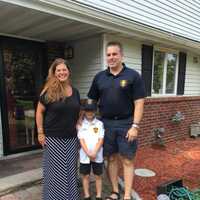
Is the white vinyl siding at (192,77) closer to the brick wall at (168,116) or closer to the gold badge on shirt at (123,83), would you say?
the brick wall at (168,116)


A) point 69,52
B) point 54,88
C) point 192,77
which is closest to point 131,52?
point 69,52

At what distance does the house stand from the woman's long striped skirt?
162 centimetres

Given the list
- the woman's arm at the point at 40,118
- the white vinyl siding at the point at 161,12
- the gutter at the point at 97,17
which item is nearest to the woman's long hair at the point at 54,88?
the woman's arm at the point at 40,118

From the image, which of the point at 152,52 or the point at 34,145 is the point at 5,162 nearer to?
the point at 34,145

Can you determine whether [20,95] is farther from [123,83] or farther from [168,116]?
[168,116]

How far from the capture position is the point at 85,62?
15.3 ft

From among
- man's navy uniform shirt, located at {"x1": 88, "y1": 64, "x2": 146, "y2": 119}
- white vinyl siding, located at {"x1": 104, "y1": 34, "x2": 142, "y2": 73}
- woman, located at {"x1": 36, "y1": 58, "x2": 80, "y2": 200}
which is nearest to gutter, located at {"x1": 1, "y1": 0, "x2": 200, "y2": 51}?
white vinyl siding, located at {"x1": 104, "y1": 34, "x2": 142, "y2": 73}

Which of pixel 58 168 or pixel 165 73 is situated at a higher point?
pixel 165 73

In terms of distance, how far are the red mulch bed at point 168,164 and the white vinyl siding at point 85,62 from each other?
5.78 feet

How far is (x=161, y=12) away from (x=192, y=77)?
2.23m

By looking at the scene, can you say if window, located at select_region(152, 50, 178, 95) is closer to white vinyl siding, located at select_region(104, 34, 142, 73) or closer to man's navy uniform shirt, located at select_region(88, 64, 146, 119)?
white vinyl siding, located at select_region(104, 34, 142, 73)

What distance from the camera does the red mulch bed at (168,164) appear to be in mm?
3385

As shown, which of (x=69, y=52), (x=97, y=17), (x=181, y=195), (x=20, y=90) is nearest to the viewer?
(x=181, y=195)

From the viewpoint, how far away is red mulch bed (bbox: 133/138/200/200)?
11.1ft
